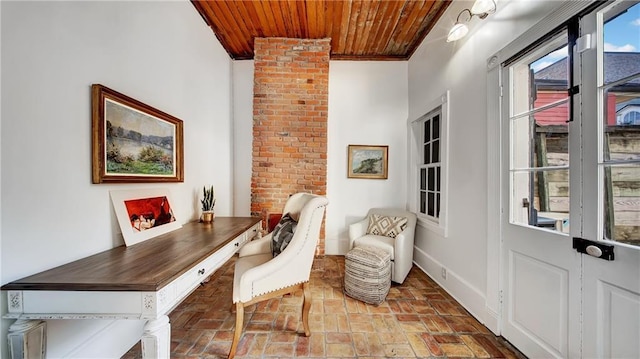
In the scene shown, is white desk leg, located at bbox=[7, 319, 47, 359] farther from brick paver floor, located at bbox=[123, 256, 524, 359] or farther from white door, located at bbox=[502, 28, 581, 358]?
white door, located at bbox=[502, 28, 581, 358]

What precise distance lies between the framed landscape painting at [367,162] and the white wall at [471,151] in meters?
1.07

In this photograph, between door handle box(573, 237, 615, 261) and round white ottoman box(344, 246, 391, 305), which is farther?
round white ottoman box(344, 246, 391, 305)

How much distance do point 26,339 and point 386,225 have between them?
286cm

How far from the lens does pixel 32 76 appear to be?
104cm

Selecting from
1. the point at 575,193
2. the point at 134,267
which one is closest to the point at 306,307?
the point at 134,267

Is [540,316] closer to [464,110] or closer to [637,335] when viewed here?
[637,335]

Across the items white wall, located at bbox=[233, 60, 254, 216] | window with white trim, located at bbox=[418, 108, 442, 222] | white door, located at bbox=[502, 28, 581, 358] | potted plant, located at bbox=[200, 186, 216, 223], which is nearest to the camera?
white door, located at bbox=[502, 28, 581, 358]

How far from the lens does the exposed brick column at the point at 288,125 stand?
10.4ft

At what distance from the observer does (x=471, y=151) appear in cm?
203

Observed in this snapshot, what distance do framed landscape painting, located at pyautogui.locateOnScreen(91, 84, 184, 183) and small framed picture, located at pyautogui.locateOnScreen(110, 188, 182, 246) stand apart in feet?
0.35

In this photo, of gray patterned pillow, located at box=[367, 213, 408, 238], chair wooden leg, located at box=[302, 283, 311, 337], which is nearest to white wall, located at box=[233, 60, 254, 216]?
gray patterned pillow, located at box=[367, 213, 408, 238]

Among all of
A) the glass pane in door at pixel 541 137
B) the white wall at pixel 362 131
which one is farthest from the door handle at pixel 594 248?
the white wall at pixel 362 131

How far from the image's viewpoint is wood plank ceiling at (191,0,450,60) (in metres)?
2.40

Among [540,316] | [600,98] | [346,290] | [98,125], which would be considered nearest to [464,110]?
[600,98]
